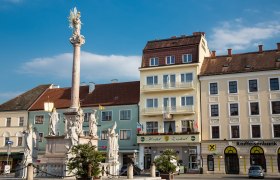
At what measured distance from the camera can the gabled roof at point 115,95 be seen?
169 ft

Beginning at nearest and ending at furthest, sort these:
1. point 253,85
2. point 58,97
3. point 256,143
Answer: point 256,143 → point 253,85 → point 58,97

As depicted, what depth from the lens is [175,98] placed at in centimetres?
4769

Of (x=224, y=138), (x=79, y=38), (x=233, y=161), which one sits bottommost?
(x=233, y=161)

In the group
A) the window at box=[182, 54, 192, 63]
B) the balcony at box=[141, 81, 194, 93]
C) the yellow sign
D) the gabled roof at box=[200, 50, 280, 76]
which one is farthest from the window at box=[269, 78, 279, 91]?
the window at box=[182, 54, 192, 63]

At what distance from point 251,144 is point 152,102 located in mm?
13537

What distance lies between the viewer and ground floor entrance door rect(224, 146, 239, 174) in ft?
143

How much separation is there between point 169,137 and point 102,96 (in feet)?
42.7

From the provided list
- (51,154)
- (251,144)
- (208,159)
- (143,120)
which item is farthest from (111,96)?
(51,154)

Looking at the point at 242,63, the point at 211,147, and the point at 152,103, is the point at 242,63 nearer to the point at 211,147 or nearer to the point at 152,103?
the point at 211,147

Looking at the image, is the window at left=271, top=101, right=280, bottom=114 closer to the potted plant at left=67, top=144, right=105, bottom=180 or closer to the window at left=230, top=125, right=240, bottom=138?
the window at left=230, top=125, right=240, bottom=138

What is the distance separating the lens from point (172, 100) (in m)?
47.9

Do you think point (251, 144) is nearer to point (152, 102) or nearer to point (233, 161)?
point (233, 161)

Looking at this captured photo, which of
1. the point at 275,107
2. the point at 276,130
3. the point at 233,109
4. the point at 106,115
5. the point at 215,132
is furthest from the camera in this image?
the point at 106,115

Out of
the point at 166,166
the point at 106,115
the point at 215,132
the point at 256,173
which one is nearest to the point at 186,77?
the point at 215,132
